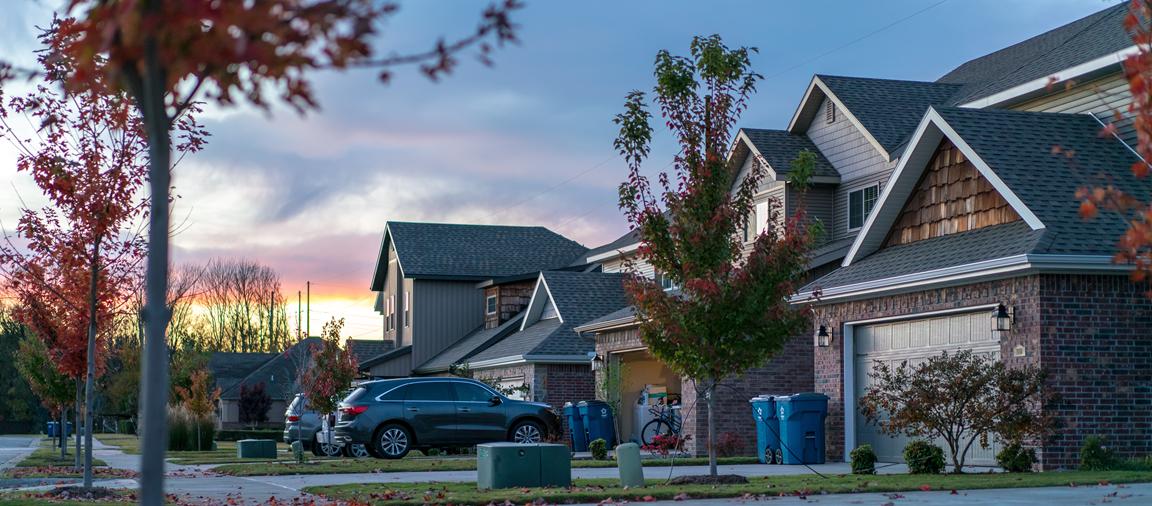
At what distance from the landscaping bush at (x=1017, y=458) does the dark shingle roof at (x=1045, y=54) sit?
276 inches

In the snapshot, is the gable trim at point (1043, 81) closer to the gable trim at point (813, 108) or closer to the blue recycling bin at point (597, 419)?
the gable trim at point (813, 108)

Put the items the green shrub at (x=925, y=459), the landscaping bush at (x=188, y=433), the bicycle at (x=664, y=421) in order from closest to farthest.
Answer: the green shrub at (x=925, y=459)
the bicycle at (x=664, y=421)
the landscaping bush at (x=188, y=433)

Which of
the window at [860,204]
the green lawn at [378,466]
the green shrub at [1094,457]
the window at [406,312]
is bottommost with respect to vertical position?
the green lawn at [378,466]

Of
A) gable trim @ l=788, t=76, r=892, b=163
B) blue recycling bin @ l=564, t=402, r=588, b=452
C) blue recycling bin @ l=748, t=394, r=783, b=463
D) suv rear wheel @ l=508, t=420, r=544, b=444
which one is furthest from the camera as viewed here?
blue recycling bin @ l=564, t=402, r=588, b=452

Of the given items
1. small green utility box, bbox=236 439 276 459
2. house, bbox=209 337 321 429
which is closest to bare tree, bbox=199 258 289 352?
house, bbox=209 337 321 429

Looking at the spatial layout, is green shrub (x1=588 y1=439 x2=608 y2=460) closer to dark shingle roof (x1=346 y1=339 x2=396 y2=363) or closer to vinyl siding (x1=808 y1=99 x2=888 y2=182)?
vinyl siding (x1=808 y1=99 x2=888 y2=182)

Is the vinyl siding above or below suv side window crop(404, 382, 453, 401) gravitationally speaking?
above

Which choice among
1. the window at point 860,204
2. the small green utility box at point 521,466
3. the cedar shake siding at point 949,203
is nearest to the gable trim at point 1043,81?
the cedar shake siding at point 949,203

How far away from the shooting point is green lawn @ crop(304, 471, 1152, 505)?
44.1 feet

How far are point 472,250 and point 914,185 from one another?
2961cm

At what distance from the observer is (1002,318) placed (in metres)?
17.3

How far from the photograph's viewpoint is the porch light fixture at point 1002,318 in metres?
17.3

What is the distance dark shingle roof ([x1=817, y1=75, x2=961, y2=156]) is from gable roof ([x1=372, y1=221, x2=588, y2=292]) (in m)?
20.7

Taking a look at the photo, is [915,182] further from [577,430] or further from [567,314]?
[567,314]
